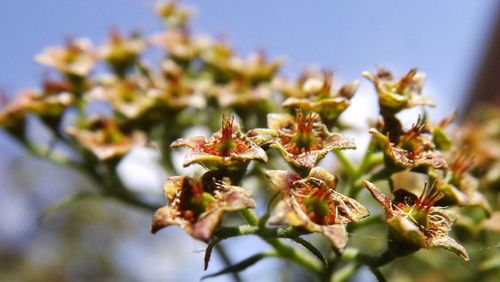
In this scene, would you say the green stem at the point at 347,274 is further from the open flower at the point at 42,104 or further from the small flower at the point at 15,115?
the small flower at the point at 15,115

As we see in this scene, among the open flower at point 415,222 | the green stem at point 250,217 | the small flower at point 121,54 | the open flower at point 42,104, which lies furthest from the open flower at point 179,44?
the open flower at point 415,222

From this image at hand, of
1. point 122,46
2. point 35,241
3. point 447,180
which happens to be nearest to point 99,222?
point 35,241

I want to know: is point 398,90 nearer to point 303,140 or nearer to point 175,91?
point 303,140

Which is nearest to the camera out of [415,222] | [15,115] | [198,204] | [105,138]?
[198,204]

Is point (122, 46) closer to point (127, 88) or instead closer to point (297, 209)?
point (127, 88)

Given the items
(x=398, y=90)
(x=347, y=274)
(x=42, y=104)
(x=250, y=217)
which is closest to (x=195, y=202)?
(x=250, y=217)

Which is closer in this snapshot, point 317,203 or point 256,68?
point 317,203

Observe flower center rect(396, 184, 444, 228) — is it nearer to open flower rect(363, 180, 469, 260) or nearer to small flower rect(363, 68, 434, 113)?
open flower rect(363, 180, 469, 260)
